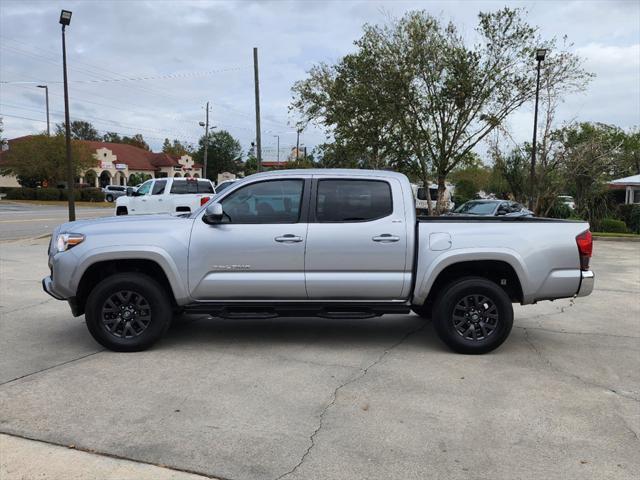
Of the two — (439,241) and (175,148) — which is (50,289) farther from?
(175,148)

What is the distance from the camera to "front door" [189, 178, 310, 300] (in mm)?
5605

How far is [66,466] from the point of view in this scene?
3379mm

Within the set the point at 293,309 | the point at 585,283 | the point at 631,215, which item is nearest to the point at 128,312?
the point at 293,309

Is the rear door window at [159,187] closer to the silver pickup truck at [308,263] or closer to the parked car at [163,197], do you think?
the parked car at [163,197]

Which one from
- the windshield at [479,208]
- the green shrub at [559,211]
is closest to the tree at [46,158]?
the green shrub at [559,211]

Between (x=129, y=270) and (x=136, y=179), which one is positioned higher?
(x=136, y=179)

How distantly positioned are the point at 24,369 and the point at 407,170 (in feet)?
67.5

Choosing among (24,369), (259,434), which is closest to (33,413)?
(24,369)

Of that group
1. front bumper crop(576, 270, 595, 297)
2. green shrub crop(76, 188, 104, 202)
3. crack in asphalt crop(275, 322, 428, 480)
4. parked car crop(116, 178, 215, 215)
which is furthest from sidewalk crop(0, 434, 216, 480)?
green shrub crop(76, 188, 104, 202)

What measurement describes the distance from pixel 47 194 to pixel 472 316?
51.1 metres

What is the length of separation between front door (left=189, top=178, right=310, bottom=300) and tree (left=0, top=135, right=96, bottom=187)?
4861 cm

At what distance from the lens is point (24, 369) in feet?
16.9

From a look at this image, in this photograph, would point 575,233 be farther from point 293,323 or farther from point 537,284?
point 293,323

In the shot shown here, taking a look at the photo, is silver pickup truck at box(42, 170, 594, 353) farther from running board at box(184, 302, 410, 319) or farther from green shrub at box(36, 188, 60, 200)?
green shrub at box(36, 188, 60, 200)
